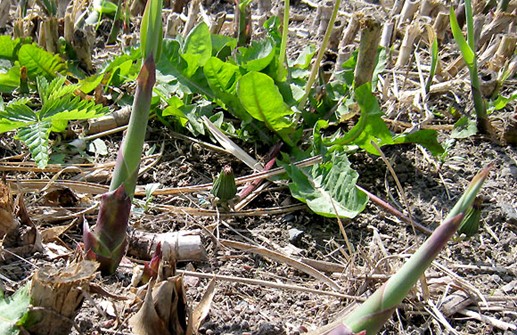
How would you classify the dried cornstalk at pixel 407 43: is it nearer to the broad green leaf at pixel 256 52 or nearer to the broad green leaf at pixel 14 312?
the broad green leaf at pixel 256 52

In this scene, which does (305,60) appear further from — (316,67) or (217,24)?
(217,24)

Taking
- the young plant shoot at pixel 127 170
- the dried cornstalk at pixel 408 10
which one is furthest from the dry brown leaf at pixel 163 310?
the dried cornstalk at pixel 408 10

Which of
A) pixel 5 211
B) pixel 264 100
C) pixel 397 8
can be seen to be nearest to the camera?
pixel 5 211

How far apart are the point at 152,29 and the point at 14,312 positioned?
1.92 feet

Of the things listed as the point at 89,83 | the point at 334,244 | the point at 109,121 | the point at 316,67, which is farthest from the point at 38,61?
the point at 334,244

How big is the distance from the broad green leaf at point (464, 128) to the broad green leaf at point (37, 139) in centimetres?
122

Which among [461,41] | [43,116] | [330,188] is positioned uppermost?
[461,41]

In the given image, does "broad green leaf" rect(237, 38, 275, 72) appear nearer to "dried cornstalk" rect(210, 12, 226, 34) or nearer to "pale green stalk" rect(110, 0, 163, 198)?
"dried cornstalk" rect(210, 12, 226, 34)

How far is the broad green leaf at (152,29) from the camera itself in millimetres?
1348

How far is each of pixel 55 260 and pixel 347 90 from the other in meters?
1.06

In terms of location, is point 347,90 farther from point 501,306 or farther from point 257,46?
point 501,306

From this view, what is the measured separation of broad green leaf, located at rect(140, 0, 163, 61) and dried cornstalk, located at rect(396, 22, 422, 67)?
1406mm

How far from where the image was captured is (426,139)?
2100 mm

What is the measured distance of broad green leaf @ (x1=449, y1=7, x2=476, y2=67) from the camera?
2121 mm
